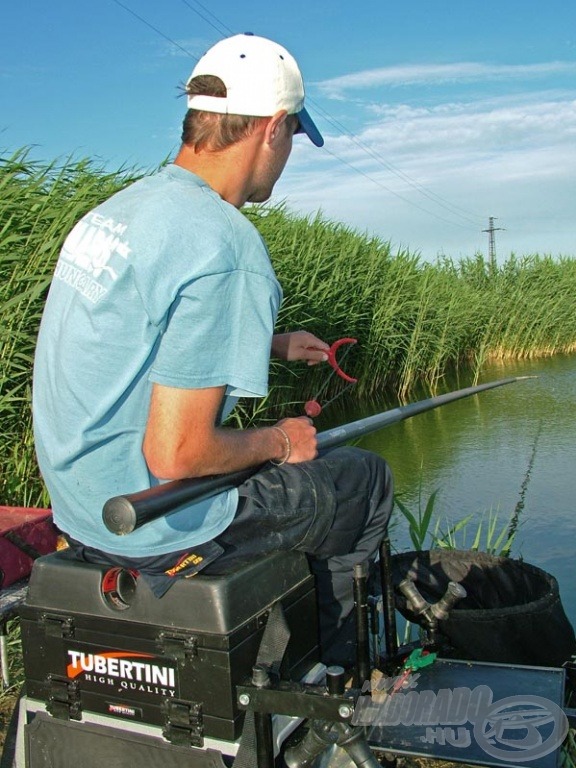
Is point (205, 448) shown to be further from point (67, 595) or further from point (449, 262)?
point (449, 262)

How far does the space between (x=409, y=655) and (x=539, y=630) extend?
383mm

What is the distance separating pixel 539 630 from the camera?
2.11 metres

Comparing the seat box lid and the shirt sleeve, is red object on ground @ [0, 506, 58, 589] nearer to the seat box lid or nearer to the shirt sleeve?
the seat box lid

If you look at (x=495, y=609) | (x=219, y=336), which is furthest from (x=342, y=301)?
(x=219, y=336)

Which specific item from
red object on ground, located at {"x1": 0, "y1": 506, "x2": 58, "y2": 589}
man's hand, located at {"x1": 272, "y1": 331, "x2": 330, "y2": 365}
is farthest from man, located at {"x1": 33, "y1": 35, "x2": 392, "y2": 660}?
red object on ground, located at {"x1": 0, "y1": 506, "x2": 58, "y2": 589}

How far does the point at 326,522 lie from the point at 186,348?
0.47 m

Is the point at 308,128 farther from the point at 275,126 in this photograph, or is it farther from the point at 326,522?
the point at 326,522

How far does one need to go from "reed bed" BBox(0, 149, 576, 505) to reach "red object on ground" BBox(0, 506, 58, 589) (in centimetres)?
116

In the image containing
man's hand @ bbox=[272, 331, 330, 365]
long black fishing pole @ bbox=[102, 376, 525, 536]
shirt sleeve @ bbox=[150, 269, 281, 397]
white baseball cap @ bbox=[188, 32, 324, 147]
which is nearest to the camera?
long black fishing pole @ bbox=[102, 376, 525, 536]

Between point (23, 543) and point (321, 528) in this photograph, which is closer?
point (321, 528)

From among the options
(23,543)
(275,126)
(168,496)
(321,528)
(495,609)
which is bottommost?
(495,609)

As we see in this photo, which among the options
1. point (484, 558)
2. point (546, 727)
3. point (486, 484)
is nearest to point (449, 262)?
point (486, 484)

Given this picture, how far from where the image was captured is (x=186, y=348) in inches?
49.3

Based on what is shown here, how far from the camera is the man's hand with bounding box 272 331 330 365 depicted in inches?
75.9
